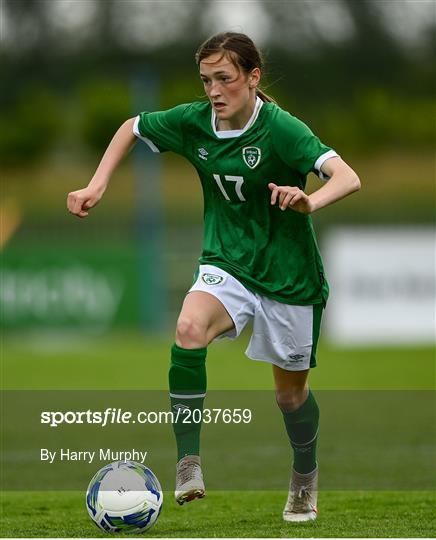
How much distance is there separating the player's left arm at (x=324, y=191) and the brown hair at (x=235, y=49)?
0.59m

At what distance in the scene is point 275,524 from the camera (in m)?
5.85

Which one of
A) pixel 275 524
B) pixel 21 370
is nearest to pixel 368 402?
pixel 21 370

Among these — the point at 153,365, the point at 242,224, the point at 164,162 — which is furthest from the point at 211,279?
the point at 164,162

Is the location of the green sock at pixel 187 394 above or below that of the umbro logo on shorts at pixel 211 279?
below

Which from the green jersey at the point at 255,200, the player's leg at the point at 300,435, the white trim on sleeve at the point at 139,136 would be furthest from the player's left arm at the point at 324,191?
the player's leg at the point at 300,435

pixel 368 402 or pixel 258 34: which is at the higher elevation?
pixel 258 34

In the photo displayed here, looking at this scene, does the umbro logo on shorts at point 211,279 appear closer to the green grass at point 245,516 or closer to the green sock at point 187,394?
the green sock at point 187,394

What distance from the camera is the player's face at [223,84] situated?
5.55 metres

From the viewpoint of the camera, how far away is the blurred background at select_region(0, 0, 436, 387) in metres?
17.4

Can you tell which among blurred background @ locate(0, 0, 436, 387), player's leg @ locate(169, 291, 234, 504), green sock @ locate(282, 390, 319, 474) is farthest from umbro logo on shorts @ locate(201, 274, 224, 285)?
blurred background @ locate(0, 0, 436, 387)

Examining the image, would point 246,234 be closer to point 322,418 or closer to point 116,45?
point 322,418

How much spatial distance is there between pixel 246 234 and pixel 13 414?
564 centimetres

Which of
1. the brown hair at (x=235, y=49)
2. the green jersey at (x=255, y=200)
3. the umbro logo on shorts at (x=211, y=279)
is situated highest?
the brown hair at (x=235, y=49)

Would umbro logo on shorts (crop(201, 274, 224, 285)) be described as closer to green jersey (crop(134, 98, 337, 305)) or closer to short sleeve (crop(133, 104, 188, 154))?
green jersey (crop(134, 98, 337, 305))
